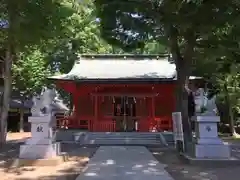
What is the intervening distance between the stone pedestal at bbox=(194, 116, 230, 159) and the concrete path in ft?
5.75

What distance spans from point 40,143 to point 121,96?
9247 mm

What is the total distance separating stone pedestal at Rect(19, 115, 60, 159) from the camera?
1032 cm

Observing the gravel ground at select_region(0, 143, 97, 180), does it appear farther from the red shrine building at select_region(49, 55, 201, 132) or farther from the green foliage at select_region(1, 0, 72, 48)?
the red shrine building at select_region(49, 55, 201, 132)

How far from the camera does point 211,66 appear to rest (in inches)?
672

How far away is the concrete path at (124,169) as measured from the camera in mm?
7461

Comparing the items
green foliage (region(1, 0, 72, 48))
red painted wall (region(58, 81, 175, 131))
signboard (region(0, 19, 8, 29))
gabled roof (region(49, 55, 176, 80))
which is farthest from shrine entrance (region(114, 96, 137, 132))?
signboard (region(0, 19, 8, 29))

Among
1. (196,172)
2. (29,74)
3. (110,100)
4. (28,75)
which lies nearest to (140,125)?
(110,100)

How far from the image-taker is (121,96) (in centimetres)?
1922

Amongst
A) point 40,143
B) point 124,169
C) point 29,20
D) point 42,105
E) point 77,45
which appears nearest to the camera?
point 124,169

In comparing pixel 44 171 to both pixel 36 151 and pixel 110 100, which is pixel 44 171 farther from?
pixel 110 100

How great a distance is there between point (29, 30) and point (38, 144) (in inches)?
193

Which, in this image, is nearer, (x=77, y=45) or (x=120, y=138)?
(x=120, y=138)

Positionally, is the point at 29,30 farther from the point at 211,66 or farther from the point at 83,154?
Result: the point at 211,66

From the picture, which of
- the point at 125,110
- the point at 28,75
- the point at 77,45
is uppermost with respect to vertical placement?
the point at 77,45
